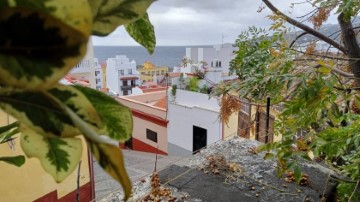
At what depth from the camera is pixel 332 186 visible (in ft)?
4.61

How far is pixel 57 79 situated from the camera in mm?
139

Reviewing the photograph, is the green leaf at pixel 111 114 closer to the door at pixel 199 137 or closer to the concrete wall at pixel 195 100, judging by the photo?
the concrete wall at pixel 195 100

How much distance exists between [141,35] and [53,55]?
239 mm

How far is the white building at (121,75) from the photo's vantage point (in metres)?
18.6

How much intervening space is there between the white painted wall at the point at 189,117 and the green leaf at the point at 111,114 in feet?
25.6

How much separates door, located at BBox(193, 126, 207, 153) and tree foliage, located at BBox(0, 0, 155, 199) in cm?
832

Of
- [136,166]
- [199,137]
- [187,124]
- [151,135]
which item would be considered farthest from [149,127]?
[136,166]

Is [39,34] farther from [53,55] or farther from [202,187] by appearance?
[202,187]

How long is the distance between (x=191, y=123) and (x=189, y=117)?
0.19 metres

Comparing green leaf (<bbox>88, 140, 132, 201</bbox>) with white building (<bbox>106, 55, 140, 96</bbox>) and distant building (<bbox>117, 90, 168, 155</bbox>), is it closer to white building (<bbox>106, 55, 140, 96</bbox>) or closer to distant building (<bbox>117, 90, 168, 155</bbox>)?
distant building (<bbox>117, 90, 168, 155</bbox>)

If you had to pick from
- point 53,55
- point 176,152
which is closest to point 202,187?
point 53,55

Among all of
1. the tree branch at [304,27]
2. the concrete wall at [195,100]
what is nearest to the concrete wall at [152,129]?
the concrete wall at [195,100]

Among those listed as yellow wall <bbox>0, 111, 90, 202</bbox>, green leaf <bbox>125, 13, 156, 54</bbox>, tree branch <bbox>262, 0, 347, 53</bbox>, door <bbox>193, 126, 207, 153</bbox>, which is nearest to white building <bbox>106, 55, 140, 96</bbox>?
door <bbox>193, 126, 207, 153</bbox>

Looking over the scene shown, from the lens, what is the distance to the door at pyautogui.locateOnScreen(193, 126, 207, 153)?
8.67m
